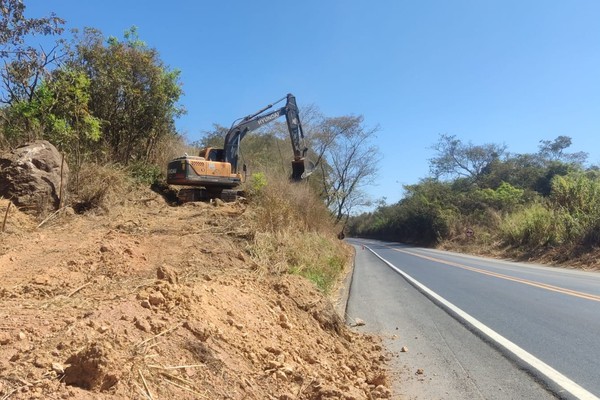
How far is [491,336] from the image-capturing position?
7.16 m

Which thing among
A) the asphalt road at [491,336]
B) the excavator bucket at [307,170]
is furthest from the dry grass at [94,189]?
the excavator bucket at [307,170]

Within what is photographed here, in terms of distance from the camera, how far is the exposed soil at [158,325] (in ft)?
10.6

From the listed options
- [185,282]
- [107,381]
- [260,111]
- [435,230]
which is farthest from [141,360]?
[435,230]

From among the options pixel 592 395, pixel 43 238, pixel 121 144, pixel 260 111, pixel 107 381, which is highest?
pixel 260 111

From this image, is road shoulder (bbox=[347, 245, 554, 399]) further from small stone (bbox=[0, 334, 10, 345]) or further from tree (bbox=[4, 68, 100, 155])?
tree (bbox=[4, 68, 100, 155])

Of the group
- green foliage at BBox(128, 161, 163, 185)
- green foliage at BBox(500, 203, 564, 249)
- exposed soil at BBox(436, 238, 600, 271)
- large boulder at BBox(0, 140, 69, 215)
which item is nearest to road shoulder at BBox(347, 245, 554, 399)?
large boulder at BBox(0, 140, 69, 215)

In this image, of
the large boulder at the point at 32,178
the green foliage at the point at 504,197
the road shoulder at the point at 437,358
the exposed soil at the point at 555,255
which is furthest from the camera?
the green foliage at the point at 504,197

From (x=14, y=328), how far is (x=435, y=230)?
184 feet

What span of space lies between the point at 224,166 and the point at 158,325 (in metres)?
13.7

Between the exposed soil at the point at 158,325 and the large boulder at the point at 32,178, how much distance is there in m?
0.43

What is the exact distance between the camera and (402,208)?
2950 inches

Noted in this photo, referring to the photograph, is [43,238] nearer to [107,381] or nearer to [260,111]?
[107,381]

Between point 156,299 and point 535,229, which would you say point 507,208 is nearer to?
point 535,229

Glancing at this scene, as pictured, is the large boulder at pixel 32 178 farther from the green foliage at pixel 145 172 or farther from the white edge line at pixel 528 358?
the white edge line at pixel 528 358
